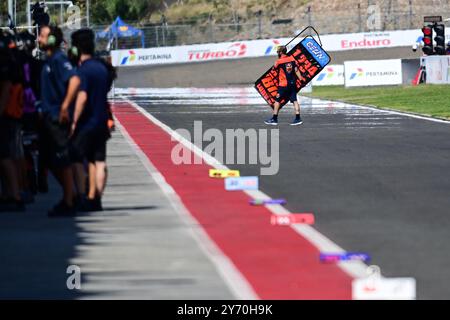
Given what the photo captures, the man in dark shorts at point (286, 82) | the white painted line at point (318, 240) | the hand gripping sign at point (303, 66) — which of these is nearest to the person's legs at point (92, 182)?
the white painted line at point (318, 240)

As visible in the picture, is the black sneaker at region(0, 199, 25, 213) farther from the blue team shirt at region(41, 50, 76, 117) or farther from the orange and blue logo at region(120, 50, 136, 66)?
the orange and blue logo at region(120, 50, 136, 66)

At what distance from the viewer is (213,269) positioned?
36.4 feet

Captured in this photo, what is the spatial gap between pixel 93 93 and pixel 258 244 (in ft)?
10.5

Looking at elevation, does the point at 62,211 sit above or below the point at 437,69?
above

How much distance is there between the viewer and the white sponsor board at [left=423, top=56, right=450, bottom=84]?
176 feet

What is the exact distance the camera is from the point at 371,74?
5828 cm

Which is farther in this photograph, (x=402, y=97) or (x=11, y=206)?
(x=402, y=97)

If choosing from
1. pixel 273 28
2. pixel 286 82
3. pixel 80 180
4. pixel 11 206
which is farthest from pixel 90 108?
pixel 273 28

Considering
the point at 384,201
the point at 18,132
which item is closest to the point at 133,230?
the point at 18,132

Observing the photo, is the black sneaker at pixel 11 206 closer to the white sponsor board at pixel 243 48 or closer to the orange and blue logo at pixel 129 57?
the white sponsor board at pixel 243 48

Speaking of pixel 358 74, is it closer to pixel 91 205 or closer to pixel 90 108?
pixel 91 205

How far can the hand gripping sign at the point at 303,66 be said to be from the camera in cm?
3462
